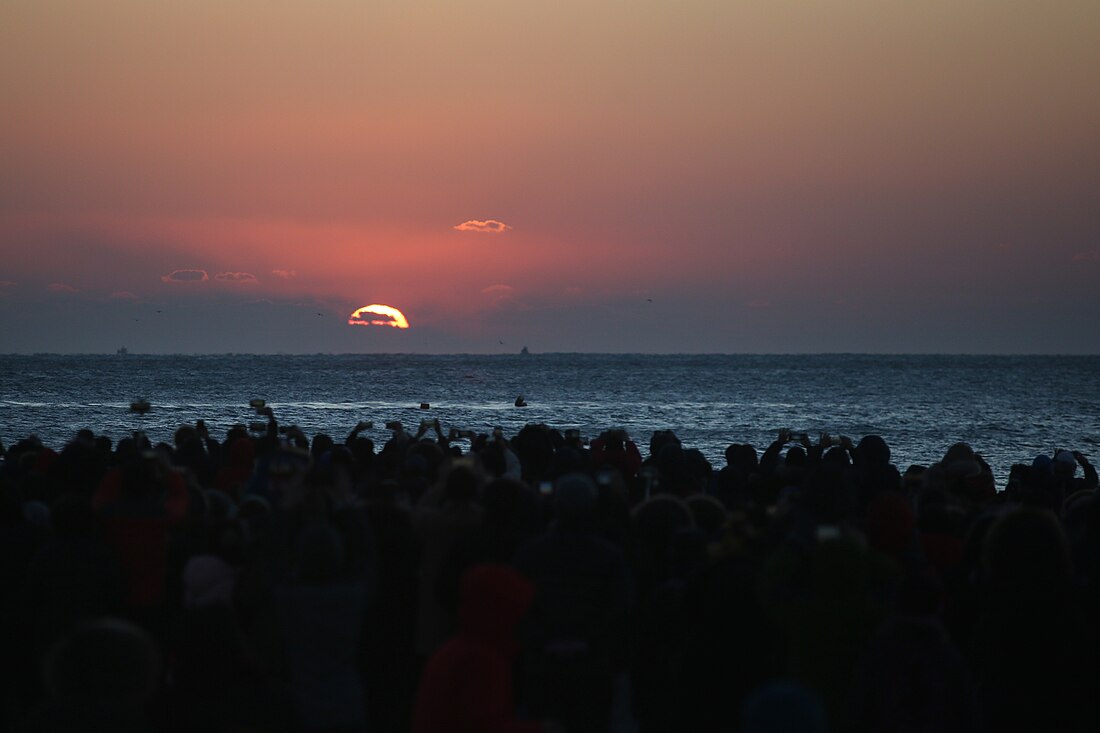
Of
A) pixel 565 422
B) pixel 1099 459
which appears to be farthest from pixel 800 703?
pixel 565 422

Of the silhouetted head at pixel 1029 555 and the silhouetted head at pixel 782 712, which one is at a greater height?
the silhouetted head at pixel 1029 555

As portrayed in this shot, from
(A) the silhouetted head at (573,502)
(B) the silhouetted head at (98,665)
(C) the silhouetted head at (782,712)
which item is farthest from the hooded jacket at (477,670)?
(A) the silhouetted head at (573,502)

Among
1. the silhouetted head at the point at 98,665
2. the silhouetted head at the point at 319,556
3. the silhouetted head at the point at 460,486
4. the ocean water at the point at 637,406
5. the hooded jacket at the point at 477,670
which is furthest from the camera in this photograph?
the ocean water at the point at 637,406

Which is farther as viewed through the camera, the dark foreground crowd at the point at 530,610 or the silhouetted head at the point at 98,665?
the dark foreground crowd at the point at 530,610

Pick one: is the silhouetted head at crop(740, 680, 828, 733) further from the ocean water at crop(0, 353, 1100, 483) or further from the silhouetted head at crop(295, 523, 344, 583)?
the ocean water at crop(0, 353, 1100, 483)

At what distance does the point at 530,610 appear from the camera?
586 cm

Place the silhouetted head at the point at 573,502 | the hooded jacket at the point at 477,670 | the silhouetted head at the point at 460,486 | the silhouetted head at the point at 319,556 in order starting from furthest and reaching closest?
the silhouetted head at the point at 460,486 → the silhouetted head at the point at 573,502 → the silhouetted head at the point at 319,556 → the hooded jacket at the point at 477,670

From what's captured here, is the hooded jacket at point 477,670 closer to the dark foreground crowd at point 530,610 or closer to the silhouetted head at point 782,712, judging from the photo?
the dark foreground crowd at point 530,610

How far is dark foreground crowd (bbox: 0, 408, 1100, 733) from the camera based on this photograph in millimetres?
4383

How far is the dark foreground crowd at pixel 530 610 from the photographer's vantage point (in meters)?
A: 4.38

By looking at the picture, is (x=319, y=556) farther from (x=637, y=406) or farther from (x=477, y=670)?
(x=637, y=406)

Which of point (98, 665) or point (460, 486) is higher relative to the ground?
point (460, 486)

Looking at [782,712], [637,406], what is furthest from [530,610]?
[637,406]

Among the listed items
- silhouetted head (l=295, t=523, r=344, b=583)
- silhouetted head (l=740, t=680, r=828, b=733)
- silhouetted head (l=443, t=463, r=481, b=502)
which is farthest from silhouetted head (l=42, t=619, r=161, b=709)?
silhouetted head (l=443, t=463, r=481, b=502)
